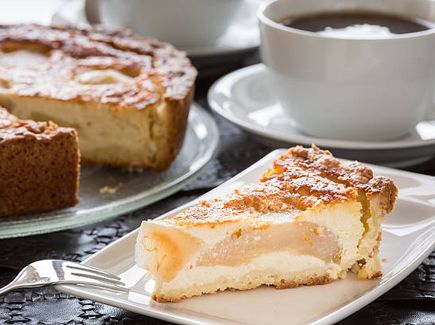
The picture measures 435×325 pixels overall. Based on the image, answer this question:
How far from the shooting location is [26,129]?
2693 millimetres

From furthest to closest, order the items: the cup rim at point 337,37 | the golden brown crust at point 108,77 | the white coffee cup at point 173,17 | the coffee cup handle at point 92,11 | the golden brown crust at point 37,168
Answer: the coffee cup handle at point 92,11 → the white coffee cup at point 173,17 → the golden brown crust at point 108,77 → the cup rim at point 337,37 → the golden brown crust at point 37,168

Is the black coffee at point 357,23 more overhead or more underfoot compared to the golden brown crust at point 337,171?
more overhead

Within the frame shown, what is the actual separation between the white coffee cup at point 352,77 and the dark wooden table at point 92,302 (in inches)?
10.4

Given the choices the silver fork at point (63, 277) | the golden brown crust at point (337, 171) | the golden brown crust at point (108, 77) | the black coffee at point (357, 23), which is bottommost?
the silver fork at point (63, 277)

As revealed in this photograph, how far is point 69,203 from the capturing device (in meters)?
2.70

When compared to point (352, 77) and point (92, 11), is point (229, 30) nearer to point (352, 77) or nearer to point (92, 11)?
point (92, 11)

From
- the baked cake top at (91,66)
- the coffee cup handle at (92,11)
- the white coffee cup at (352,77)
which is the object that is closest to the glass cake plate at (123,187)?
the baked cake top at (91,66)

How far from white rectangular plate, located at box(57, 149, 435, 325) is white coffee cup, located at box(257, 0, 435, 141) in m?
0.67

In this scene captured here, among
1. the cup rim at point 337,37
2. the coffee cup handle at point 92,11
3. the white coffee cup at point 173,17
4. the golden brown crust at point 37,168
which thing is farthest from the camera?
the coffee cup handle at point 92,11

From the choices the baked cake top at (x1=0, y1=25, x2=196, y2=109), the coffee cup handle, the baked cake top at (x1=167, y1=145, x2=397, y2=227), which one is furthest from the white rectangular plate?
the coffee cup handle

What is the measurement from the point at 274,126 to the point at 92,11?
49.4 inches

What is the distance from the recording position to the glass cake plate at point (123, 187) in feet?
8.27

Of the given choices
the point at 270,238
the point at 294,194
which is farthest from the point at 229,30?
the point at 270,238

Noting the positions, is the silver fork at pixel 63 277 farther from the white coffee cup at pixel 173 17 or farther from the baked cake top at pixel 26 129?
the white coffee cup at pixel 173 17
